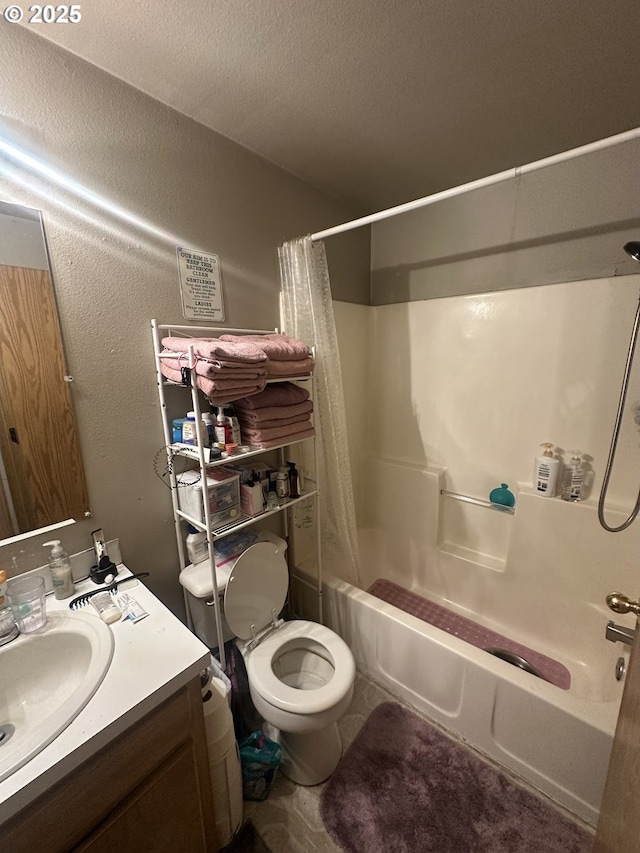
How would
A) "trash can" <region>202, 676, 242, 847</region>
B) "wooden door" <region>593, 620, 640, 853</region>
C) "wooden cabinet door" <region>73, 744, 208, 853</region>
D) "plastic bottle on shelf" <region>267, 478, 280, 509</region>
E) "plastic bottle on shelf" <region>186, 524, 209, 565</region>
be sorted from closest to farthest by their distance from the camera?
"wooden door" <region>593, 620, 640, 853</region> < "wooden cabinet door" <region>73, 744, 208, 853</region> < "trash can" <region>202, 676, 242, 847</region> < "plastic bottle on shelf" <region>186, 524, 209, 565</region> < "plastic bottle on shelf" <region>267, 478, 280, 509</region>

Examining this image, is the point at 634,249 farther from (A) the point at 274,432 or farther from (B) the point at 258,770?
(B) the point at 258,770

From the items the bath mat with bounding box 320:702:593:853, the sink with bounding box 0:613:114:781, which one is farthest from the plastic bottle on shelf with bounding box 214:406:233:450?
the bath mat with bounding box 320:702:593:853

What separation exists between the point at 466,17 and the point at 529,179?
89 cm

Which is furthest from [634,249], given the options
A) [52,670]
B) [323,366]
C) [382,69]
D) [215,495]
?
[52,670]

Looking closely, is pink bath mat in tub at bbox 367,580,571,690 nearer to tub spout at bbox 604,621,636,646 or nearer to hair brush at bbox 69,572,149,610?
tub spout at bbox 604,621,636,646

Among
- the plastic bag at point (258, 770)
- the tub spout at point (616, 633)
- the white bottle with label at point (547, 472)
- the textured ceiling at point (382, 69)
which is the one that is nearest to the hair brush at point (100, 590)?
the plastic bag at point (258, 770)

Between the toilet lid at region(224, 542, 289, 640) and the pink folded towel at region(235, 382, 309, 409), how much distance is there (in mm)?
550

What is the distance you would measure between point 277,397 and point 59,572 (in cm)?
87

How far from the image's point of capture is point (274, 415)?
1284mm

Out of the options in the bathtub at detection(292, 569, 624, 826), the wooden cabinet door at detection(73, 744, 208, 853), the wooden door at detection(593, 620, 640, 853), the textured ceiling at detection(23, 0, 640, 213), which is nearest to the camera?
the wooden door at detection(593, 620, 640, 853)

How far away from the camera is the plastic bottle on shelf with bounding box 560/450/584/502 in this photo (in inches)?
60.8

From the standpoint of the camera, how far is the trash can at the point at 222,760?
0.98 meters

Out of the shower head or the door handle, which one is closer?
the door handle

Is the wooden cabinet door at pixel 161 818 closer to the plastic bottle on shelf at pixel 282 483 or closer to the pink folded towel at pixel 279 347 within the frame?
the plastic bottle on shelf at pixel 282 483
